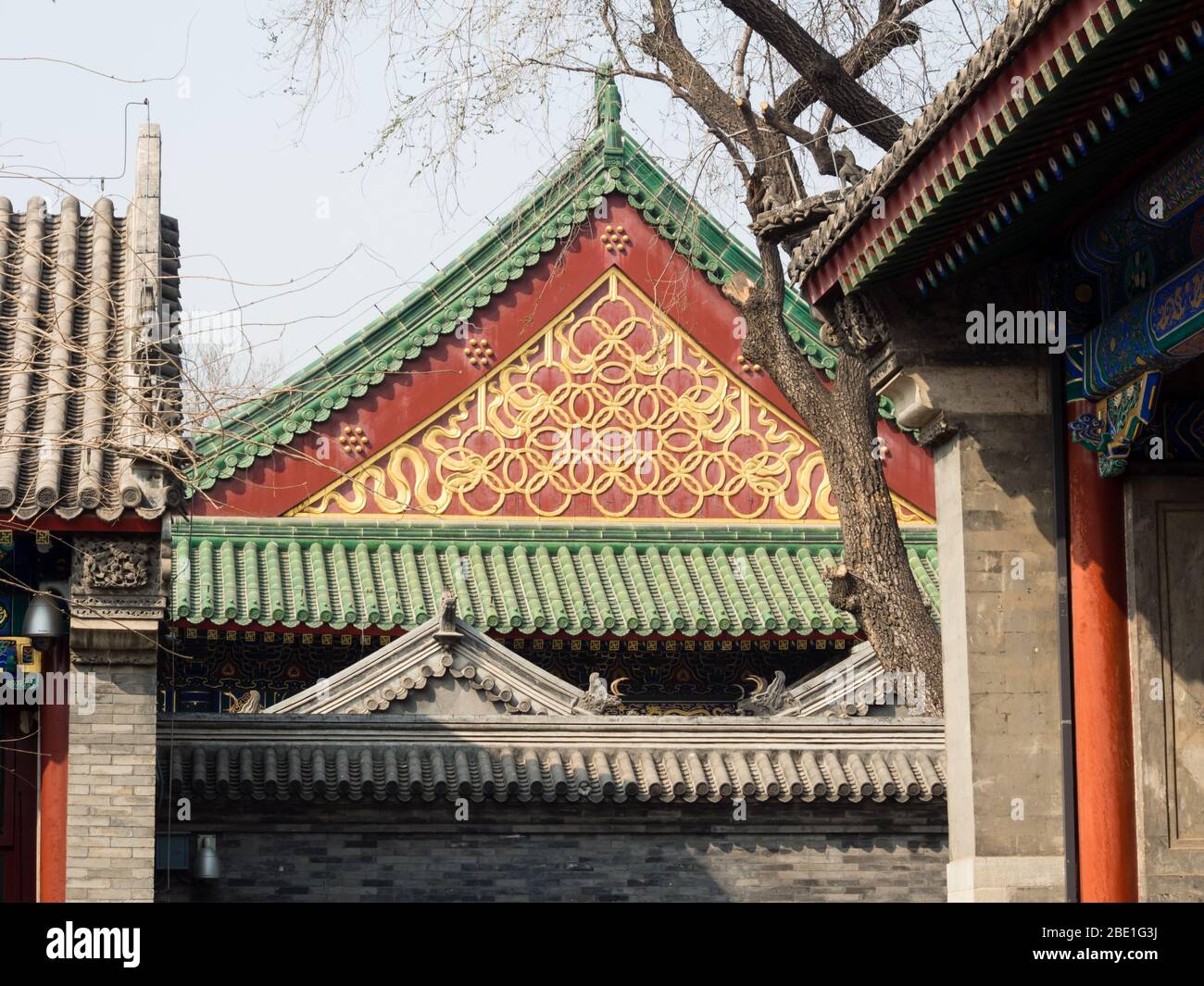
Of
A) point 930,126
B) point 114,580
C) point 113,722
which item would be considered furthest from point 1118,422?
point 113,722

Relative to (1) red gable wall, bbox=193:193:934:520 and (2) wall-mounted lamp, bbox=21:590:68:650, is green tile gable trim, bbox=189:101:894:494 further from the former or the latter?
(2) wall-mounted lamp, bbox=21:590:68:650

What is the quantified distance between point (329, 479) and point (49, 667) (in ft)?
18.5

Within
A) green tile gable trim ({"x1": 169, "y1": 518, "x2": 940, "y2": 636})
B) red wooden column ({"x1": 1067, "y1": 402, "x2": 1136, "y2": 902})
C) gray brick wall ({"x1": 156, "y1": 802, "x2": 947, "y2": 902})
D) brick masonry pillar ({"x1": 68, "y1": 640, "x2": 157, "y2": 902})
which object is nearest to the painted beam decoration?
green tile gable trim ({"x1": 169, "y1": 518, "x2": 940, "y2": 636})

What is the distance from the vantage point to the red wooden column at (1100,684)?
8062 millimetres

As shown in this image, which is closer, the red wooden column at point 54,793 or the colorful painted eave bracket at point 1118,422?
the colorful painted eave bracket at point 1118,422

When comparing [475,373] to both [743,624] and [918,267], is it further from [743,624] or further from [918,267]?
[918,267]

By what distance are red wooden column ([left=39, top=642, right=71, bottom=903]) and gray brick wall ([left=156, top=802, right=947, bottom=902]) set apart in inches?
83.2

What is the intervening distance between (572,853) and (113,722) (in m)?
3.82

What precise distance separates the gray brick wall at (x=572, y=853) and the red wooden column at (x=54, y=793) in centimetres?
211

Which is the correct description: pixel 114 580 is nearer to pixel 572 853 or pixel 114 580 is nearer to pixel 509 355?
pixel 572 853

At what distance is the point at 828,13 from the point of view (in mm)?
12375

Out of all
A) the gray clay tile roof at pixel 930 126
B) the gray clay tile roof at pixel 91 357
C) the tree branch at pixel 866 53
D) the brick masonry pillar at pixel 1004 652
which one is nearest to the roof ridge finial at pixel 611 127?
the gray clay tile roof at pixel 91 357

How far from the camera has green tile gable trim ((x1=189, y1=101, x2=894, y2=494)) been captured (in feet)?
54.2

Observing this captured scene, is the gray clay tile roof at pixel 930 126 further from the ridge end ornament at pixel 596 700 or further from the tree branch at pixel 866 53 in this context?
the ridge end ornament at pixel 596 700
